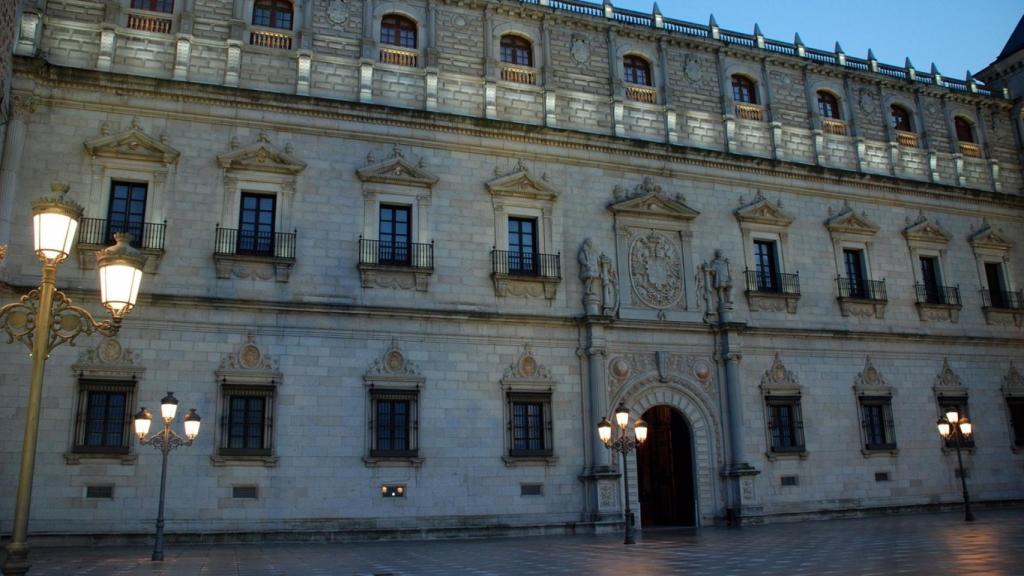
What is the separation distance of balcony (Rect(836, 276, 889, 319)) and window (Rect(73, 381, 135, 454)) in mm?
20407

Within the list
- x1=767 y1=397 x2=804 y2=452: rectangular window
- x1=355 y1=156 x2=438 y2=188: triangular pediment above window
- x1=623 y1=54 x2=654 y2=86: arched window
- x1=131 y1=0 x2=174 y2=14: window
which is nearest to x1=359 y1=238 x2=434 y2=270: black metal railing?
x1=355 y1=156 x2=438 y2=188: triangular pediment above window

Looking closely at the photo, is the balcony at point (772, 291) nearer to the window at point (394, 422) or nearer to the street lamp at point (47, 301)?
the window at point (394, 422)

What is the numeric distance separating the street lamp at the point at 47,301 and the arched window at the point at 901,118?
1089 inches

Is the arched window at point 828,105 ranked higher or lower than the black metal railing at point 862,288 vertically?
higher

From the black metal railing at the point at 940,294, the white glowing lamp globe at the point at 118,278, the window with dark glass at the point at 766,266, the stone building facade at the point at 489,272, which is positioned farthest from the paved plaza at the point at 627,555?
the black metal railing at the point at 940,294

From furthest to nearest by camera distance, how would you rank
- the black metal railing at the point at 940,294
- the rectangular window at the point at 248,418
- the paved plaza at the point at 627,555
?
the black metal railing at the point at 940,294, the rectangular window at the point at 248,418, the paved plaza at the point at 627,555

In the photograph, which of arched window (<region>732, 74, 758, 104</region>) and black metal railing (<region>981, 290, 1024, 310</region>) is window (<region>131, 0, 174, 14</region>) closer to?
arched window (<region>732, 74, 758, 104</region>)

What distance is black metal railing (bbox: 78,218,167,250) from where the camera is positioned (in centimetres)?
1862

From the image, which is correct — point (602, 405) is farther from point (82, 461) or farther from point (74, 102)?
point (74, 102)

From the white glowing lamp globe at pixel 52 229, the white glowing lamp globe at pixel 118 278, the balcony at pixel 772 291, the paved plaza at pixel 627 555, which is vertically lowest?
the paved plaza at pixel 627 555

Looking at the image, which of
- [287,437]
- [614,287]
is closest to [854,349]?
[614,287]

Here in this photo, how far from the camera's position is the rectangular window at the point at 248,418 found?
61.1ft

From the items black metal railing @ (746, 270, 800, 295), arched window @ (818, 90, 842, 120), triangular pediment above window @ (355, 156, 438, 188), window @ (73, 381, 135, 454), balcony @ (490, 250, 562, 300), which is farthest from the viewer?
arched window @ (818, 90, 842, 120)

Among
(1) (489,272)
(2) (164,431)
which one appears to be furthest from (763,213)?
(2) (164,431)
